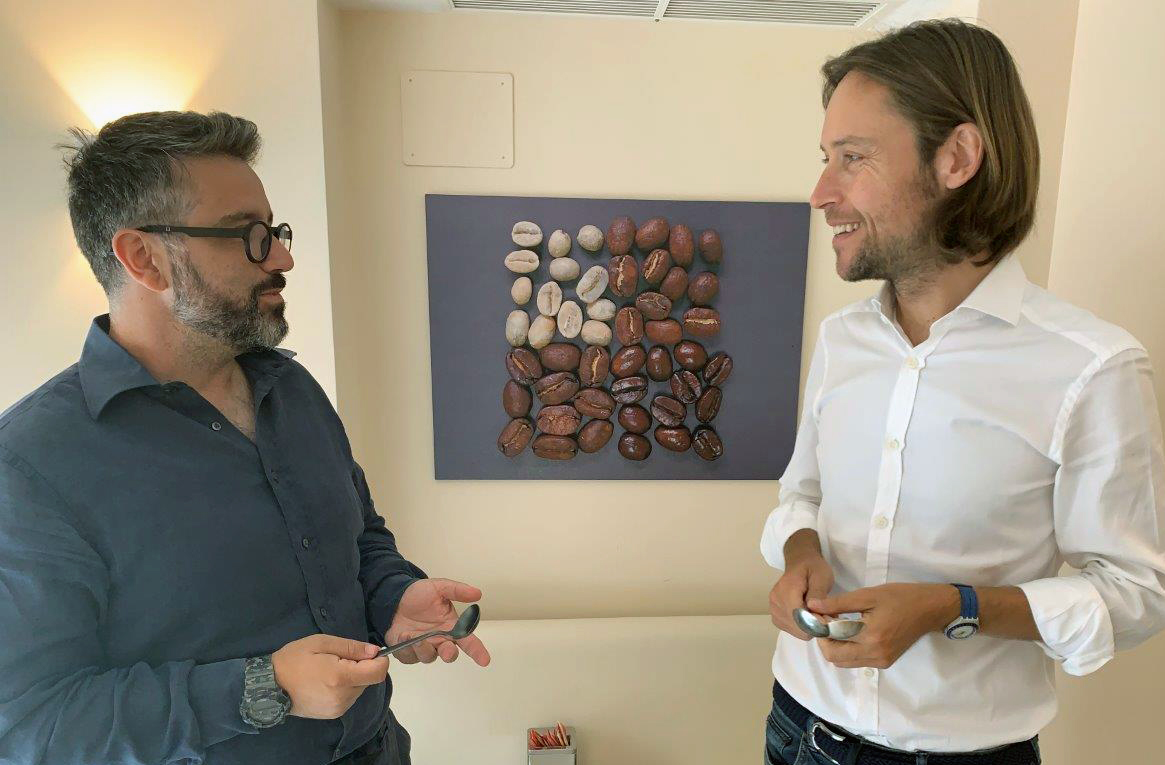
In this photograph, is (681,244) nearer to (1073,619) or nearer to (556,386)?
(556,386)

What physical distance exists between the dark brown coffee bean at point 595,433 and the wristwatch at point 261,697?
50.7 inches

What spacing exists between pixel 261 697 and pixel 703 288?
5.06 feet

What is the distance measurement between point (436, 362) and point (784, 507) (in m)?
1.21

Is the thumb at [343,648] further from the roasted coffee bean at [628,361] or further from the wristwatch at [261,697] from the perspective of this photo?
the roasted coffee bean at [628,361]

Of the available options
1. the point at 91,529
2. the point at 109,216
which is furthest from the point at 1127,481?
the point at 109,216

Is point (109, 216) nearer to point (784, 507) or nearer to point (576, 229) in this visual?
point (784, 507)

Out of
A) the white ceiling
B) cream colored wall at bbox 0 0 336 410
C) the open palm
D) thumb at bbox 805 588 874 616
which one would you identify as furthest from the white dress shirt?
cream colored wall at bbox 0 0 336 410

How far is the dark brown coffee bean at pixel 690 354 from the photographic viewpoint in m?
1.96

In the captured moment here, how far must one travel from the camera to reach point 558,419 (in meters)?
1.98

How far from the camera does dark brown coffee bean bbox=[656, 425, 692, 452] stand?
2008 mm

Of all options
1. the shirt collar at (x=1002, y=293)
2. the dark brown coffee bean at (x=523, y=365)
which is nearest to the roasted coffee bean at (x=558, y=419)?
the dark brown coffee bean at (x=523, y=365)

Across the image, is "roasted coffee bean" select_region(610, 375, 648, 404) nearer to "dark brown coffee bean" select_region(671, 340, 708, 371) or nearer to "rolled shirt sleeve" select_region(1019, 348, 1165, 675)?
"dark brown coffee bean" select_region(671, 340, 708, 371)

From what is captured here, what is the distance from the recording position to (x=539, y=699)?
1891 millimetres

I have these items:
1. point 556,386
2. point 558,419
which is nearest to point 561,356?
point 556,386
